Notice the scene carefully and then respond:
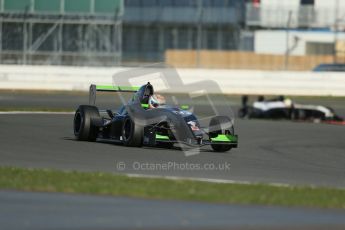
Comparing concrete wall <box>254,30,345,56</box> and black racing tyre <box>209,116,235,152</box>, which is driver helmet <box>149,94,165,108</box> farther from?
concrete wall <box>254,30,345,56</box>

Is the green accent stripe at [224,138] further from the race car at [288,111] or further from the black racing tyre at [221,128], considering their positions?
the race car at [288,111]

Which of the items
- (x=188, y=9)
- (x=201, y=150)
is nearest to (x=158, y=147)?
(x=201, y=150)

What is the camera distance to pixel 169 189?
10.1 m

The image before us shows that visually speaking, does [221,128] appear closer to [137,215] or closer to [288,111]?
[137,215]

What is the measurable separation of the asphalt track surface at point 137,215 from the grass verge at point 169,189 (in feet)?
1.03

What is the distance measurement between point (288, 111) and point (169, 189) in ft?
43.6

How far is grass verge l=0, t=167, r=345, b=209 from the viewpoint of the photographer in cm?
956

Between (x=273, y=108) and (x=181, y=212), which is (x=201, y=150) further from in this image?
(x=273, y=108)

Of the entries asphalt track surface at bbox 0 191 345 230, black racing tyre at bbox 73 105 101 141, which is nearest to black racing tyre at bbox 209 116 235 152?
black racing tyre at bbox 73 105 101 141

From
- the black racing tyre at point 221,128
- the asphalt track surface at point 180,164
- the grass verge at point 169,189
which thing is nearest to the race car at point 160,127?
the black racing tyre at point 221,128

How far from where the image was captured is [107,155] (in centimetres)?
1352

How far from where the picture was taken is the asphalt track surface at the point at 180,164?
27.2ft

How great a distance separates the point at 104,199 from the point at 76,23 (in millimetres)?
33347

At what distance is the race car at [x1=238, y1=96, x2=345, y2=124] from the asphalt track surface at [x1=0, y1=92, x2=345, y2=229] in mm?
790
